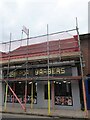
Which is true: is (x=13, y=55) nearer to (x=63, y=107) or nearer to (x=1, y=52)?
(x=1, y=52)

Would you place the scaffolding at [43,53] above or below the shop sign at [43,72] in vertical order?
above

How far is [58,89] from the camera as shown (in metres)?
14.0

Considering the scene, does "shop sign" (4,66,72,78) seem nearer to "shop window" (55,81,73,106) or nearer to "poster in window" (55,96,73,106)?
"shop window" (55,81,73,106)

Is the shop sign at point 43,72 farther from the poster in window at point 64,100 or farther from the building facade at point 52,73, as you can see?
the poster in window at point 64,100

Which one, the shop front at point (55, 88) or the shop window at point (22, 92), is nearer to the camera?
the shop front at point (55, 88)

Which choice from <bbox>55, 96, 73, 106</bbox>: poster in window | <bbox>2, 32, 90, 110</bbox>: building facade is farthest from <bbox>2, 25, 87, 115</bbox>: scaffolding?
<bbox>55, 96, 73, 106</bbox>: poster in window

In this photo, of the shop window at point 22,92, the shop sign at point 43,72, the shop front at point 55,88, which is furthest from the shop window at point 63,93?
the shop window at point 22,92

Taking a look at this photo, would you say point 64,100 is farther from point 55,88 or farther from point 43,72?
point 43,72

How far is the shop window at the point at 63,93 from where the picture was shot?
13514 mm

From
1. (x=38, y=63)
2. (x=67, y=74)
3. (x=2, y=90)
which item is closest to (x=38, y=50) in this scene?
(x=38, y=63)

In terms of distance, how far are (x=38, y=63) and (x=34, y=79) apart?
1.86 m

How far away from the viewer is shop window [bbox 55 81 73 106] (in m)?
13.5

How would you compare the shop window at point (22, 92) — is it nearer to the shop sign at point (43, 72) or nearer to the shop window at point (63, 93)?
the shop sign at point (43, 72)

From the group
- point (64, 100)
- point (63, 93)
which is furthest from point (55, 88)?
point (64, 100)
